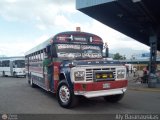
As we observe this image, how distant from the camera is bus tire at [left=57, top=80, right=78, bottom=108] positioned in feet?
29.4

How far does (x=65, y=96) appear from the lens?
9312mm

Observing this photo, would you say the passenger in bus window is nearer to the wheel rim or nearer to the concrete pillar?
the wheel rim

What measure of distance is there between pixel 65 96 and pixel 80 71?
1334 mm

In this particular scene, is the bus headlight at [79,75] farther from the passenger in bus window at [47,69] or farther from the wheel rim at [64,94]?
the passenger in bus window at [47,69]

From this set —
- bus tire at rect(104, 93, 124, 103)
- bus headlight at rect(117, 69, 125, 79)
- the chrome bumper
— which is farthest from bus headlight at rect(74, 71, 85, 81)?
bus tire at rect(104, 93, 124, 103)

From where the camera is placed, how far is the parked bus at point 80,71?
860cm

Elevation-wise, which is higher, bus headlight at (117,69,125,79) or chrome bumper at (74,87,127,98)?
bus headlight at (117,69,125,79)

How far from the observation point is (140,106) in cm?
952

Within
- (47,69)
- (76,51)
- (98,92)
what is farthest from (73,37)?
(98,92)

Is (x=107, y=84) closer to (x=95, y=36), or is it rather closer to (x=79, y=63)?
(x=79, y=63)

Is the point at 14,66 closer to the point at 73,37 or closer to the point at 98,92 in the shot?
the point at 73,37

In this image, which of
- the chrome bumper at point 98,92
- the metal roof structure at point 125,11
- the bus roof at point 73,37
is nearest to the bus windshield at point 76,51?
the bus roof at point 73,37

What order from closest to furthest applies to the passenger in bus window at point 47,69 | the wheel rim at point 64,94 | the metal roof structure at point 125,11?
1. the wheel rim at point 64,94
2. the passenger in bus window at point 47,69
3. the metal roof structure at point 125,11

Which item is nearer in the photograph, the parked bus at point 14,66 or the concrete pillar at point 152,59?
the concrete pillar at point 152,59
